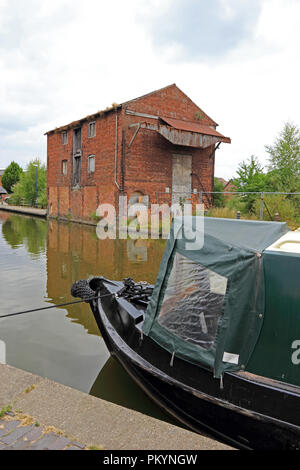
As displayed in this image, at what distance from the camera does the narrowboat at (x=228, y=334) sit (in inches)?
112

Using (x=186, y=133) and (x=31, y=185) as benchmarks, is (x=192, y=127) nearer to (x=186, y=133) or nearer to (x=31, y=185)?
(x=186, y=133)

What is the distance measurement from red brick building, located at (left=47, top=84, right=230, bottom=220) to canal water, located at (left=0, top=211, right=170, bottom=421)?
996 centimetres

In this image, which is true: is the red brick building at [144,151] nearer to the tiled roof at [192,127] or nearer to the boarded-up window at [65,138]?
the tiled roof at [192,127]

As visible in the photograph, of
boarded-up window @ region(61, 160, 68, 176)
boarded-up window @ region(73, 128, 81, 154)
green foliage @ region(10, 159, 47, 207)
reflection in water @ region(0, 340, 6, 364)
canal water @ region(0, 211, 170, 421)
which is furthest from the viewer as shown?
green foliage @ region(10, 159, 47, 207)

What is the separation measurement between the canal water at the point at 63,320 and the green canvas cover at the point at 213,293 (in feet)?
3.63

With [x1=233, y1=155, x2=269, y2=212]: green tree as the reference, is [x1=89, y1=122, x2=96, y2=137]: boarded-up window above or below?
above

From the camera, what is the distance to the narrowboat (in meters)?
2.85

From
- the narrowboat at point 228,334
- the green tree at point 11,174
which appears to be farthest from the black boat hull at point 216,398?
the green tree at point 11,174

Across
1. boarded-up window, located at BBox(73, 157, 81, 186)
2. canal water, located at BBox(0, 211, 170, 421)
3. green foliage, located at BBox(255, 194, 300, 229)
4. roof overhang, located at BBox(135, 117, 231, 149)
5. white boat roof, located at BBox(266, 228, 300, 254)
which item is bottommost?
canal water, located at BBox(0, 211, 170, 421)

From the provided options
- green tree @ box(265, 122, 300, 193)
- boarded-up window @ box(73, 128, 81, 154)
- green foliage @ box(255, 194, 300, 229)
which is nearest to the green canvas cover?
green foliage @ box(255, 194, 300, 229)

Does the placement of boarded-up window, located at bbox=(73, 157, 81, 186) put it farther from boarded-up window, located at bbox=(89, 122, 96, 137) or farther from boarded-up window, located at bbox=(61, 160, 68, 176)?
boarded-up window, located at bbox=(89, 122, 96, 137)

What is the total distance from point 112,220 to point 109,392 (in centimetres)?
1887

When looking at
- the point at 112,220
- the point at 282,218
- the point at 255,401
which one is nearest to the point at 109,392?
the point at 255,401
